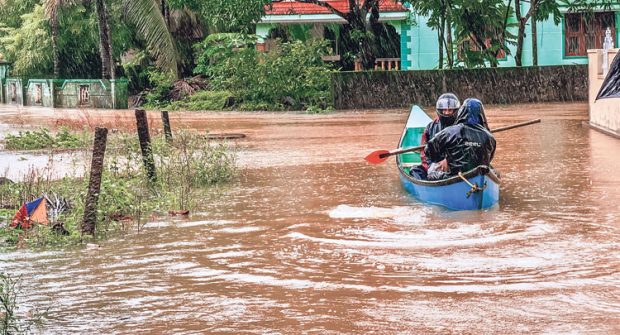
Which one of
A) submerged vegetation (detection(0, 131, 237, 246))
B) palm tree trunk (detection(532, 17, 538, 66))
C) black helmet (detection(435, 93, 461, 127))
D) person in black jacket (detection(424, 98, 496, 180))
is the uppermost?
palm tree trunk (detection(532, 17, 538, 66))

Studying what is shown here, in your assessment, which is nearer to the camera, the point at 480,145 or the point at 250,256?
the point at 250,256

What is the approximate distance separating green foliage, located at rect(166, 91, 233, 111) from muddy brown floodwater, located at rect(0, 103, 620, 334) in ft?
64.3

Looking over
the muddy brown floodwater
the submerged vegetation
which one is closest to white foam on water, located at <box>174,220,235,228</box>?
the muddy brown floodwater

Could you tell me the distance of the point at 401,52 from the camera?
42.8 meters

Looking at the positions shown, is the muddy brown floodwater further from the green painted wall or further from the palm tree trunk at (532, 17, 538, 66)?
the green painted wall

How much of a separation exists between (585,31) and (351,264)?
32.7 meters

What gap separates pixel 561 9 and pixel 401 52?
5918 mm

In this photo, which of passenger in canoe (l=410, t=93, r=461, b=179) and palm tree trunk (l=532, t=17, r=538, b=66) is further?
palm tree trunk (l=532, t=17, r=538, b=66)

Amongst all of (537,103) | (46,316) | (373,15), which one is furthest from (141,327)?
(373,15)

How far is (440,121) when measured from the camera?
1555 centimetres

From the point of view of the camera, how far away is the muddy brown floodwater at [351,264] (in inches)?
352

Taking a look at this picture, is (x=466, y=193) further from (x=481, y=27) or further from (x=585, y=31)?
(x=585, y=31)

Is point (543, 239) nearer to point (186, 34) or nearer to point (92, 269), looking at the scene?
point (92, 269)

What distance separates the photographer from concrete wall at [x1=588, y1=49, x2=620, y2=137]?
934 inches
